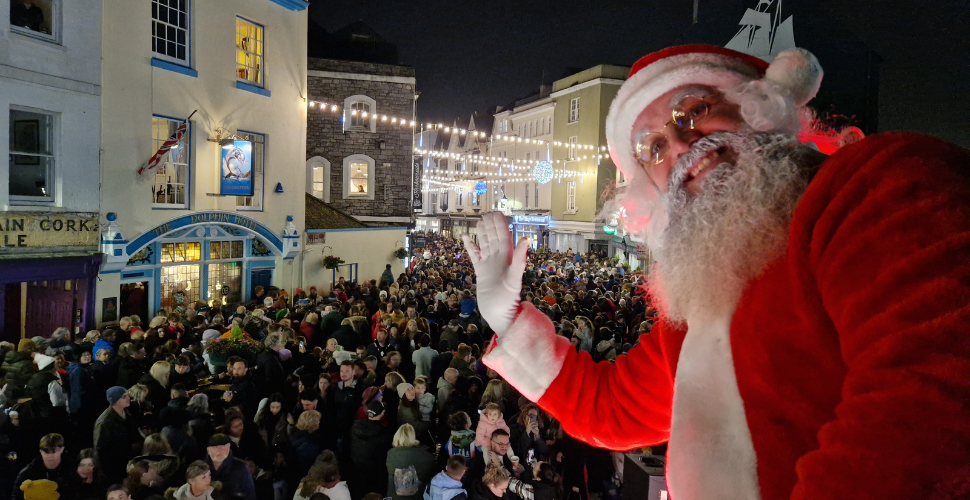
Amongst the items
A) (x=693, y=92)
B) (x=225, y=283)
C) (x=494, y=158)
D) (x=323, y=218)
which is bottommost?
(x=225, y=283)

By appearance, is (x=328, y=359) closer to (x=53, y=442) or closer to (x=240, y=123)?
(x=53, y=442)

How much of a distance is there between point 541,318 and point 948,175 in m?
1.39

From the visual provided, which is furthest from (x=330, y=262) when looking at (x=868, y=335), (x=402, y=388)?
(x=868, y=335)

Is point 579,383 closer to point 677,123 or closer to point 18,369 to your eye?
point 677,123

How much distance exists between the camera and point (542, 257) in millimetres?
27156

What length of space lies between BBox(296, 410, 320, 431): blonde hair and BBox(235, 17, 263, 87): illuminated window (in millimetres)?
10984

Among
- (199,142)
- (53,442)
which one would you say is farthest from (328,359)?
(199,142)

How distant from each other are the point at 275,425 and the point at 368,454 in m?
1.30

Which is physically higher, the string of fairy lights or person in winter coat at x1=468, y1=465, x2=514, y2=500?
the string of fairy lights

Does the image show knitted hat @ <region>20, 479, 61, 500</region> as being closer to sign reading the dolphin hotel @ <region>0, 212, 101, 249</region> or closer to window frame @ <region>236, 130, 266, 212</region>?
sign reading the dolphin hotel @ <region>0, 212, 101, 249</region>

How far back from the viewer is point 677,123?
1717mm

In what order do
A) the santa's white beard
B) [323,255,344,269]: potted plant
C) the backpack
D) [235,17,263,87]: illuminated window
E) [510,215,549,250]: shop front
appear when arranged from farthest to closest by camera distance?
[510,215,549,250]: shop front → [323,255,344,269]: potted plant → [235,17,263,87]: illuminated window → the backpack → the santa's white beard

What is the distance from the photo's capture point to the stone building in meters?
22.5

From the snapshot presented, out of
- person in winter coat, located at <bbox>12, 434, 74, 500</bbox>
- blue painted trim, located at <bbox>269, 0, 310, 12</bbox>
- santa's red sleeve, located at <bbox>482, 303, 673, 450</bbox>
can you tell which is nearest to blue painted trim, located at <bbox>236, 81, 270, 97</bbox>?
blue painted trim, located at <bbox>269, 0, 310, 12</bbox>
